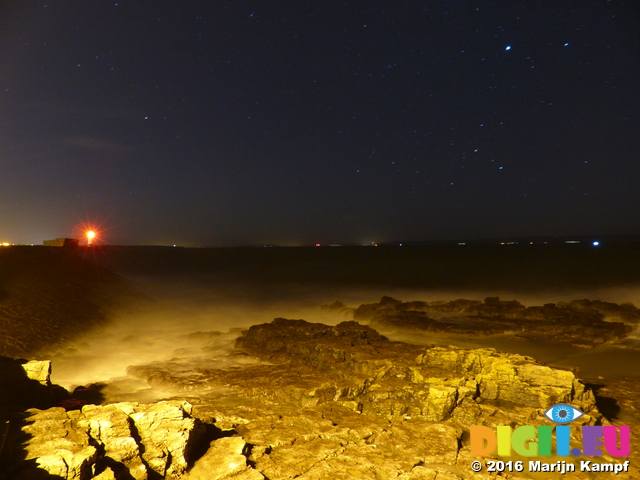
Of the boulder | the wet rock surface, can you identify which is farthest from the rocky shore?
the wet rock surface

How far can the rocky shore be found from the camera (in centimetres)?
482

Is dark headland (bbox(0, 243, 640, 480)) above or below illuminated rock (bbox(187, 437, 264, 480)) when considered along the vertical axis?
above

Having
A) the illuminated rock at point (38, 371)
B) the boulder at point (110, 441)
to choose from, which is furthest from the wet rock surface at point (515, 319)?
the illuminated rock at point (38, 371)

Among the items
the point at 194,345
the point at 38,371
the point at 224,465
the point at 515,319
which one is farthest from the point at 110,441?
the point at 515,319

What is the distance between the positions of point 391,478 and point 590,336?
13258mm

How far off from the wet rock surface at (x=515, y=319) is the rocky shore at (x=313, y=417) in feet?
19.5

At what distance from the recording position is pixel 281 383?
9.35 meters

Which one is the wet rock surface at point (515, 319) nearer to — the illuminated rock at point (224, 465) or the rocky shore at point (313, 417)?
the rocky shore at point (313, 417)

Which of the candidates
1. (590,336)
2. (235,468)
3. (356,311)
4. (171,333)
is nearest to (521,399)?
(235,468)

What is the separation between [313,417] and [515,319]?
13823 mm

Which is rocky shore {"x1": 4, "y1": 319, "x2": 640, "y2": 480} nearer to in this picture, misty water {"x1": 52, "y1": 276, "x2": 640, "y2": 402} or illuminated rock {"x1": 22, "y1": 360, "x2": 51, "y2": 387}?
illuminated rock {"x1": 22, "y1": 360, "x2": 51, "y2": 387}

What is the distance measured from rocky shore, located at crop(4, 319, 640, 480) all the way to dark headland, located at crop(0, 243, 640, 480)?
0.03 m

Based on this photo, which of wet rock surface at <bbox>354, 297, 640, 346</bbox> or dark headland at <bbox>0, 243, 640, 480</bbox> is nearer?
dark headland at <bbox>0, 243, 640, 480</bbox>

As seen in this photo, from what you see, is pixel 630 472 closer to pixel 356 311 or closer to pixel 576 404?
pixel 576 404
